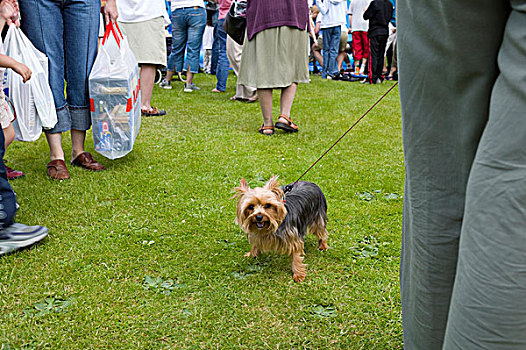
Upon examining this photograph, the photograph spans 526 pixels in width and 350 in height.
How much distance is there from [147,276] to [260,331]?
0.81 m

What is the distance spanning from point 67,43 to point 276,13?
94.9 inches

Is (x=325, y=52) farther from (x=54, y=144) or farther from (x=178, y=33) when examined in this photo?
(x=54, y=144)

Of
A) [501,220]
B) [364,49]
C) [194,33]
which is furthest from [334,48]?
[501,220]

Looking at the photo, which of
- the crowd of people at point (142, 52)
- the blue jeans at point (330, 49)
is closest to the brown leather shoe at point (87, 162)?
the crowd of people at point (142, 52)

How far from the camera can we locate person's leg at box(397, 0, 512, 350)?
3.29 feet

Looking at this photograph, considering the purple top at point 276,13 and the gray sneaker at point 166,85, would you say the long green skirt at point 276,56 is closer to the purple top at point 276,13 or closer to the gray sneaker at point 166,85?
the purple top at point 276,13

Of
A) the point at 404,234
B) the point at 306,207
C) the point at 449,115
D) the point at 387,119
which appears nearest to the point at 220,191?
the point at 306,207

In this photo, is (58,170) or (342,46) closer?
(58,170)

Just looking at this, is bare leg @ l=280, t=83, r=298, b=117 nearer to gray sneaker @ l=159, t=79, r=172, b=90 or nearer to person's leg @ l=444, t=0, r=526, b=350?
gray sneaker @ l=159, t=79, r=172, b=90

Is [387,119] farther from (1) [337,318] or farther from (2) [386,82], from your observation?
(2) [386,82]

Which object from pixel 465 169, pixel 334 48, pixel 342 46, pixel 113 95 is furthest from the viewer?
pixel 342 46

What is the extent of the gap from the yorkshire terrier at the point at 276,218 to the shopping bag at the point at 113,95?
72.0 inches

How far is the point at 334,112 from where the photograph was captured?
Answer: 7.20 m

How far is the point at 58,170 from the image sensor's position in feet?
12.7
